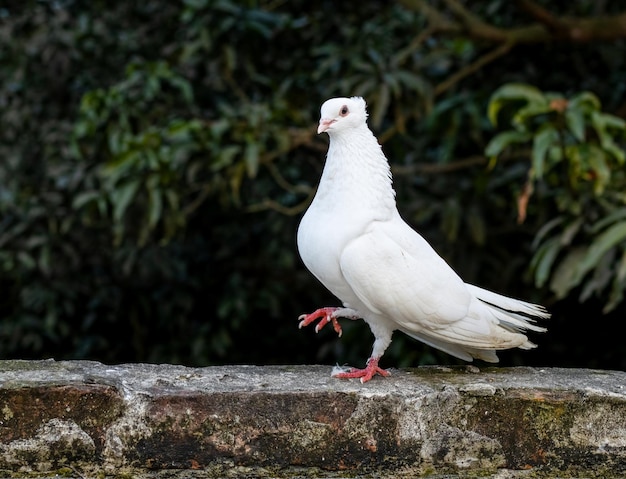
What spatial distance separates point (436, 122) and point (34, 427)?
3.39 m

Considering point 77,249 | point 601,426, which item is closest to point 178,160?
point 77,249

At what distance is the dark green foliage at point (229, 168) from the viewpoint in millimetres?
4750

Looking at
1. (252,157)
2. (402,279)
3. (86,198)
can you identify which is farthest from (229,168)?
(402,279)

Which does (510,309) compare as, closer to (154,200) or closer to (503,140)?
(503,140)

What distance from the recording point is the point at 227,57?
524 cm

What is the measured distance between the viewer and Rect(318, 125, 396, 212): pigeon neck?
8.54 ft

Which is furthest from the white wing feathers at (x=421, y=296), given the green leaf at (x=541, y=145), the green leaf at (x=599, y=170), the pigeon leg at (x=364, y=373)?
the green leaf at (x=599, y=170)

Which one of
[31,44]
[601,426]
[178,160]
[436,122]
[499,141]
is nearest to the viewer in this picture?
[601,426]

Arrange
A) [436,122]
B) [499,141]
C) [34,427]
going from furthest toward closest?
[436,122] → [499,141] → [34,427]

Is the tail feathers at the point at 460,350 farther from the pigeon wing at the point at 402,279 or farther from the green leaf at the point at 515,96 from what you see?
the green leaf at the point at 515,96

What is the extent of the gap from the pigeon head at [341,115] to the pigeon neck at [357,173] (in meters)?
0.03

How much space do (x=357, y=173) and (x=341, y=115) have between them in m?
0.17

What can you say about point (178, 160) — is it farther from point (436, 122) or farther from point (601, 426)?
point (601, 426)

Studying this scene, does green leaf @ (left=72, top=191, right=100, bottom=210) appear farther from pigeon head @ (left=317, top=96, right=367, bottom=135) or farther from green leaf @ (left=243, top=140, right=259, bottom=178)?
pigeon head @ (left=317, top=96, right=367, bottom=135)
